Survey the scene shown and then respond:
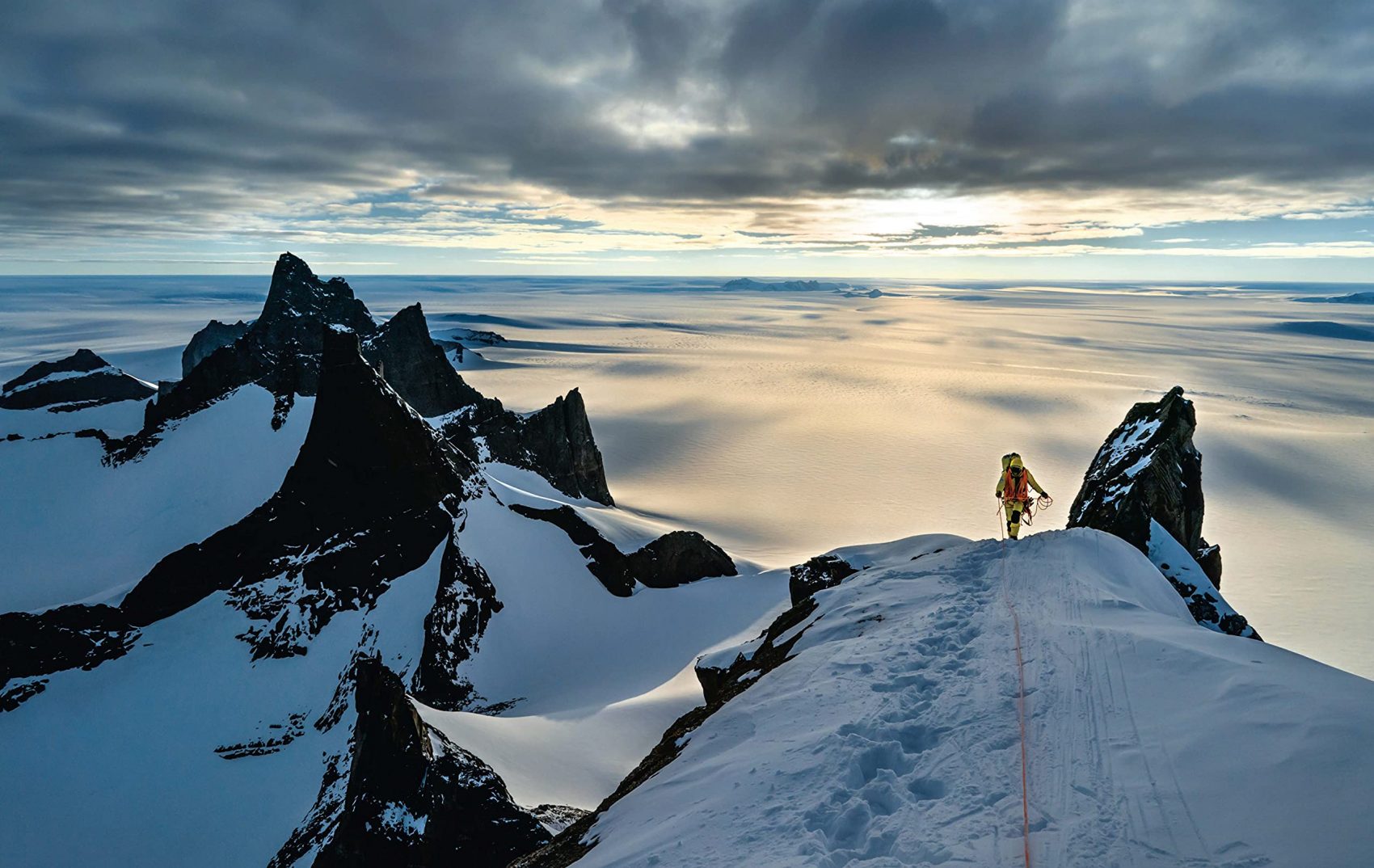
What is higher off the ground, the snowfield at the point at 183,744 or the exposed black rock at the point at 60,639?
the exposed black rock at the point at 60,639

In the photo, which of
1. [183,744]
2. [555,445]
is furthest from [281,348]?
[183,744]

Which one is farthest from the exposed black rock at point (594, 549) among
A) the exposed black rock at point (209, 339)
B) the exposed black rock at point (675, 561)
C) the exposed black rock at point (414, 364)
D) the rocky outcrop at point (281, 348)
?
the exposed black rock at point (209, 339)

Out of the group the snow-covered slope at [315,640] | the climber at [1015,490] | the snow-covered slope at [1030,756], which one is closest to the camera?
the snow-covered slope at [1030,756]

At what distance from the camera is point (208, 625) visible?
2617cm

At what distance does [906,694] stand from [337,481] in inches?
1093

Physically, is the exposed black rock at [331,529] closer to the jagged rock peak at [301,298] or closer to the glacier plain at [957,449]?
the glacier plain at [957,449]

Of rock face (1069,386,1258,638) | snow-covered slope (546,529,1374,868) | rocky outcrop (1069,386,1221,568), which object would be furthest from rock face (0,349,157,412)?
rock face (1069,386,1258,638)

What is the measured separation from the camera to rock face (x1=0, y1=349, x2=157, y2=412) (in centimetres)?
6319

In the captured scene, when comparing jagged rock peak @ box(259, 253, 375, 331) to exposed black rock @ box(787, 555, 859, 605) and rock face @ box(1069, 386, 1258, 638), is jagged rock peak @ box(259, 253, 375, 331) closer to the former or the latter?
exposed black rock @ box(787, 555, 859, 605)

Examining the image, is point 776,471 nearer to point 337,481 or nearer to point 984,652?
point 337,481

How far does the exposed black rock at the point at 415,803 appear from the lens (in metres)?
13.1

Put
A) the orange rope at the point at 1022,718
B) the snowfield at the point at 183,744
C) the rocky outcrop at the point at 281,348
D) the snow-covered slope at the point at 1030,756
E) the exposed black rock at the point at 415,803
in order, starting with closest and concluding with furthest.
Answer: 1. the snow-covered slope at the point at 1030,756
2. the orange rope at the point at 1022,718
3. the exposed black rock at the point at 415,803
4. the snowfield at the point at 183,744
5. the rocky outcrop at the point at 281,348

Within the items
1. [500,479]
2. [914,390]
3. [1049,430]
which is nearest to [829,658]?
[500,479]

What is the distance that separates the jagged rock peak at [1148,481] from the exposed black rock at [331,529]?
87.4ft
